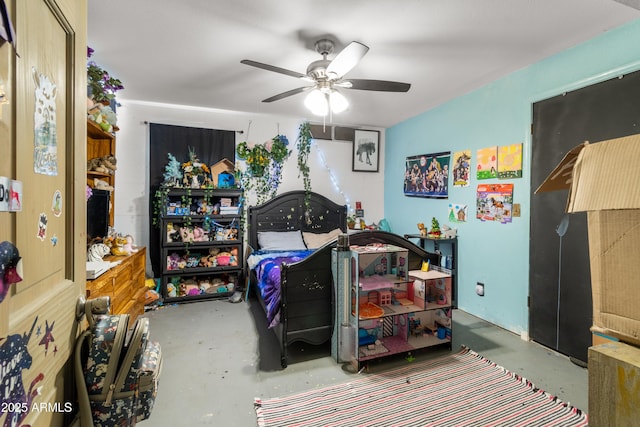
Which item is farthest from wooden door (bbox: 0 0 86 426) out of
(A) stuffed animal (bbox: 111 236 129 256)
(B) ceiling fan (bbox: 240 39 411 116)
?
(A) stuffed animal (bbox: 111 236 129 256)

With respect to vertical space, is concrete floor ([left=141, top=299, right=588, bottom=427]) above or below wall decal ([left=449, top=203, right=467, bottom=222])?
below

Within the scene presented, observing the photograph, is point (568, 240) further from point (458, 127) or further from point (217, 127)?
point (217, 127)

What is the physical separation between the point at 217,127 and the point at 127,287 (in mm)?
2335

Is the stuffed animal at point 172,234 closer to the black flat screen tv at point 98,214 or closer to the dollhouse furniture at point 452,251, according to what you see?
the black flat screen tv at point 98,214

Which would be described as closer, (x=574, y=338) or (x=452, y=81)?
(x=574, y=338)

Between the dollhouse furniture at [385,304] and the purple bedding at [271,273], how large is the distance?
51 cm

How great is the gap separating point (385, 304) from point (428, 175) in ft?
6.87

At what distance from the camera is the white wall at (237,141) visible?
3.83 metres

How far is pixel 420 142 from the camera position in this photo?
4168 millimetres

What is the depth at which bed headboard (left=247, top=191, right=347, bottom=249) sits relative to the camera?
13.9ft

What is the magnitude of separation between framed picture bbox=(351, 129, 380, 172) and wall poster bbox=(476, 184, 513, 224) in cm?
200

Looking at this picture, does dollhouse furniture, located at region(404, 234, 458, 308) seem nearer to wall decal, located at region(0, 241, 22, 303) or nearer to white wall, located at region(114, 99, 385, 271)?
white wall, located at region(114, 99, 385, 271)

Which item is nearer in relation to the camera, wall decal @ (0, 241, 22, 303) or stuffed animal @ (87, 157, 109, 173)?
wall decal @ (0, 241, 22, 303)

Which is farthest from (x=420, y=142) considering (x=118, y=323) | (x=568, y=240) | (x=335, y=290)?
(x=118, y=323)
